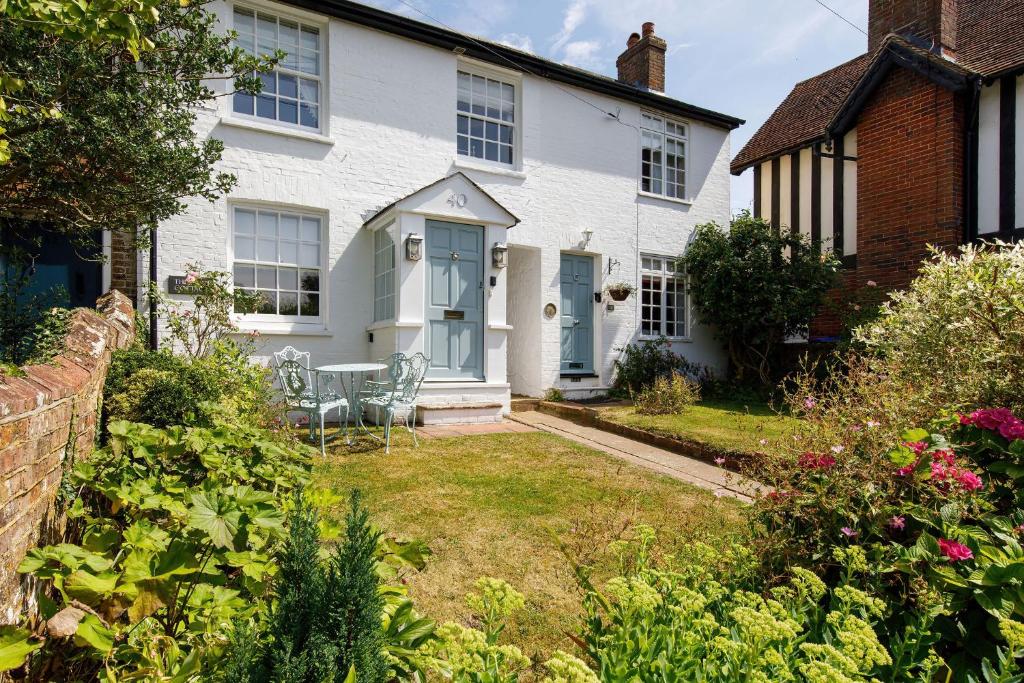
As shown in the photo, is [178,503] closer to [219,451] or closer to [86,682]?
[86,682]

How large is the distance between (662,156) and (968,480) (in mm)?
10652

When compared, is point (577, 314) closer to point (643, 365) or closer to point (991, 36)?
point (643, 365)

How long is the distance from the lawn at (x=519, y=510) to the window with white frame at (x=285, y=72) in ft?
17.0

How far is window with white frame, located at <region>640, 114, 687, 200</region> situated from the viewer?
11.4 m

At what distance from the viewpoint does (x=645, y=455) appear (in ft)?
20.4

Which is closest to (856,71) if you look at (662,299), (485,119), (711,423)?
(662,299)

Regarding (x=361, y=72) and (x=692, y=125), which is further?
(x=692, y=125)

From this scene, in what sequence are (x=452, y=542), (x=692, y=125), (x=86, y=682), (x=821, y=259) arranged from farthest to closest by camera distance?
1. (x=692, y=125)
2. (x=821, y=259)
3. (x=452, y=542)
4. (x=86, y=682)

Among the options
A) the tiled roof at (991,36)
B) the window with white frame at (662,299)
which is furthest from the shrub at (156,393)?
the tiled roof at (991,36)

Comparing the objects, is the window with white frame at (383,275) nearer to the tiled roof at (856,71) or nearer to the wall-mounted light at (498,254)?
the wall-mounted light at (498,254)

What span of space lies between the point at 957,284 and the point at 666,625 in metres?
3.64

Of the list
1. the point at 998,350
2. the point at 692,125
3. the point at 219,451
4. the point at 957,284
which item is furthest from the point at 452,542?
the point at 692,125

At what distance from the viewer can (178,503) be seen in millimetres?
2209

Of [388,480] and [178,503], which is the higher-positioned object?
[178,503]
